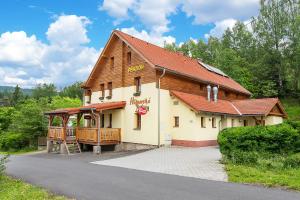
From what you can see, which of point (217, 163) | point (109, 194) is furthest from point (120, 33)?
point (109, 194)

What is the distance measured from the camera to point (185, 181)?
10.9m

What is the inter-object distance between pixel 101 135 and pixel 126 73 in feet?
18.4

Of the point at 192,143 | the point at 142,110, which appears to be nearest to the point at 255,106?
the point at 192,143

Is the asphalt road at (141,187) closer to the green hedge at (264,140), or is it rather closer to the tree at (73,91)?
the green hedge at (264,140)

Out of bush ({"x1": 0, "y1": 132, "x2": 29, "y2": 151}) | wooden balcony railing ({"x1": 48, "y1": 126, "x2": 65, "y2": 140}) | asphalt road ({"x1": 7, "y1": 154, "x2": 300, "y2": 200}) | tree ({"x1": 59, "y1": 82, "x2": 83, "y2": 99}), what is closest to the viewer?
asphalt road ({"x1": 7, "y1": 154, "x2": 300, "y2": 200})

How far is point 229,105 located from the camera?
96.6 ft

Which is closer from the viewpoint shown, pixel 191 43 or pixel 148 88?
pixel 148 88

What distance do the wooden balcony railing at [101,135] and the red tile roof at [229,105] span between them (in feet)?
→ 17.7

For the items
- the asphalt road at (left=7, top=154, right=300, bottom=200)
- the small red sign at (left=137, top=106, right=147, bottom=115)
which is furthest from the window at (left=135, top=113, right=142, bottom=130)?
the asphalt road at (left=7, top=154, right=300, bottom=200)

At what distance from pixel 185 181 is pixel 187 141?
40.9 ft

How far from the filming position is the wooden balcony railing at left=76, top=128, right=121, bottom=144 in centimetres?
2383

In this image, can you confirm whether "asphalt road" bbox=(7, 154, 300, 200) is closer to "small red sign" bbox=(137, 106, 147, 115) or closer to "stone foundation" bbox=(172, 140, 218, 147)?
"stone foundation" bbox=(172, 140, 218, 147)

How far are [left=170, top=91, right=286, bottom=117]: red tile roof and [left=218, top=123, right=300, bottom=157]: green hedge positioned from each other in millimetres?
7615

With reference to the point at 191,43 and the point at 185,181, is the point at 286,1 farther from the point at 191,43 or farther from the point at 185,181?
the point at 185,181
